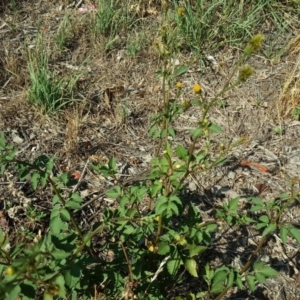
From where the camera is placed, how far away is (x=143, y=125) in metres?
3.12

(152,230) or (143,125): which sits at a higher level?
(152,230)

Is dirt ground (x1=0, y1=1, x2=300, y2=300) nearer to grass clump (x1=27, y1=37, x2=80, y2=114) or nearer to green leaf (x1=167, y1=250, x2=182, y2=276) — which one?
grass clump (x1=27, y1=37, x2=80, y2=114)

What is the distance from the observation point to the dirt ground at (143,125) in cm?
258

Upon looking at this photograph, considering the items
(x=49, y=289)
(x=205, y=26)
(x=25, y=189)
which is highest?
(x=49, y=289)

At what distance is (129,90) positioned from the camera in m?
3.31

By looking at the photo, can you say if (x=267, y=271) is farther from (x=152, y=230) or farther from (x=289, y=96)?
(x=289, y=96)

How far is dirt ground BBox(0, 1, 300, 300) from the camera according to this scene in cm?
258

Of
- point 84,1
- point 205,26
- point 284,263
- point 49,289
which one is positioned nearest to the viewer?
point 49,289

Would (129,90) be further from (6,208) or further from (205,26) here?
(6,208)

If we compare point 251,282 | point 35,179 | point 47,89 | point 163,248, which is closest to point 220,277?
point 251,282

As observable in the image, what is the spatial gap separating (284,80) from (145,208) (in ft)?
4.78

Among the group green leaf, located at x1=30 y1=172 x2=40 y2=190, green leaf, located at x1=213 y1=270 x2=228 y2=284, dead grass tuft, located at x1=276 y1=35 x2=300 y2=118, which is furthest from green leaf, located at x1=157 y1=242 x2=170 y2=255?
dead grass tuft, located at x1=276 y1=35 x2=300 y2=118

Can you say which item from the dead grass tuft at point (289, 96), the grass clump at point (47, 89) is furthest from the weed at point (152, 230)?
the dead grass tuft at point (289, 96)

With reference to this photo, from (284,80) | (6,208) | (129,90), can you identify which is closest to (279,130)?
(284,80)
